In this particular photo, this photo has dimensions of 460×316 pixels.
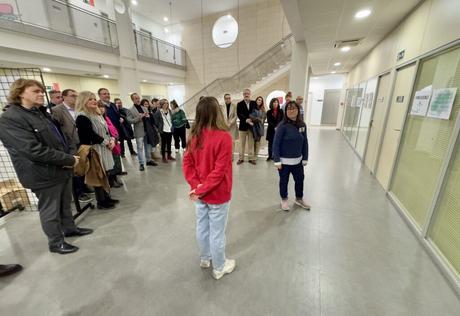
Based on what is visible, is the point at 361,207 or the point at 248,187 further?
the point at 248,187

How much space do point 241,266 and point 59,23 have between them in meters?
8.31

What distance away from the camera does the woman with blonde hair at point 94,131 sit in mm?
2383

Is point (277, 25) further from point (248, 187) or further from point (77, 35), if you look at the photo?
point (248, 187)

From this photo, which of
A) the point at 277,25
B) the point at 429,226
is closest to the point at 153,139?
the point at 429,226

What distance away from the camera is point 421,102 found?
2.42 metres

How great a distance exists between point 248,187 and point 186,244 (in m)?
1.64

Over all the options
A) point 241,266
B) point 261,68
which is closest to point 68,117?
point 241,266

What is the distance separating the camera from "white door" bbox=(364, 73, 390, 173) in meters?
3.74

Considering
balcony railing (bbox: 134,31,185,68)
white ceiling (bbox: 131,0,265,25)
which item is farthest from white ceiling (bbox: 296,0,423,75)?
balcony railing (bbox: 134,31,185,68)

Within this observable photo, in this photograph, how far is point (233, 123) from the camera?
469 cm

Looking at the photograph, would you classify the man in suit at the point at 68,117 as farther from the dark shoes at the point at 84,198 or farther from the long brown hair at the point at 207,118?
the long brown hair at the point at 207,118

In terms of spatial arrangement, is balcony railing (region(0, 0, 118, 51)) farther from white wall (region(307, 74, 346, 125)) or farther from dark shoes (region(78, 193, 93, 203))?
white wall (region(307, 74, 346, 125))

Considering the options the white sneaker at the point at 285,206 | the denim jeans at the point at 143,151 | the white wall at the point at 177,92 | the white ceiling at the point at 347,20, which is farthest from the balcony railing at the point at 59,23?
the white sneaker at the point at 285,206

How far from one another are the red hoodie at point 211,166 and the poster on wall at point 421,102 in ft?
8.28
